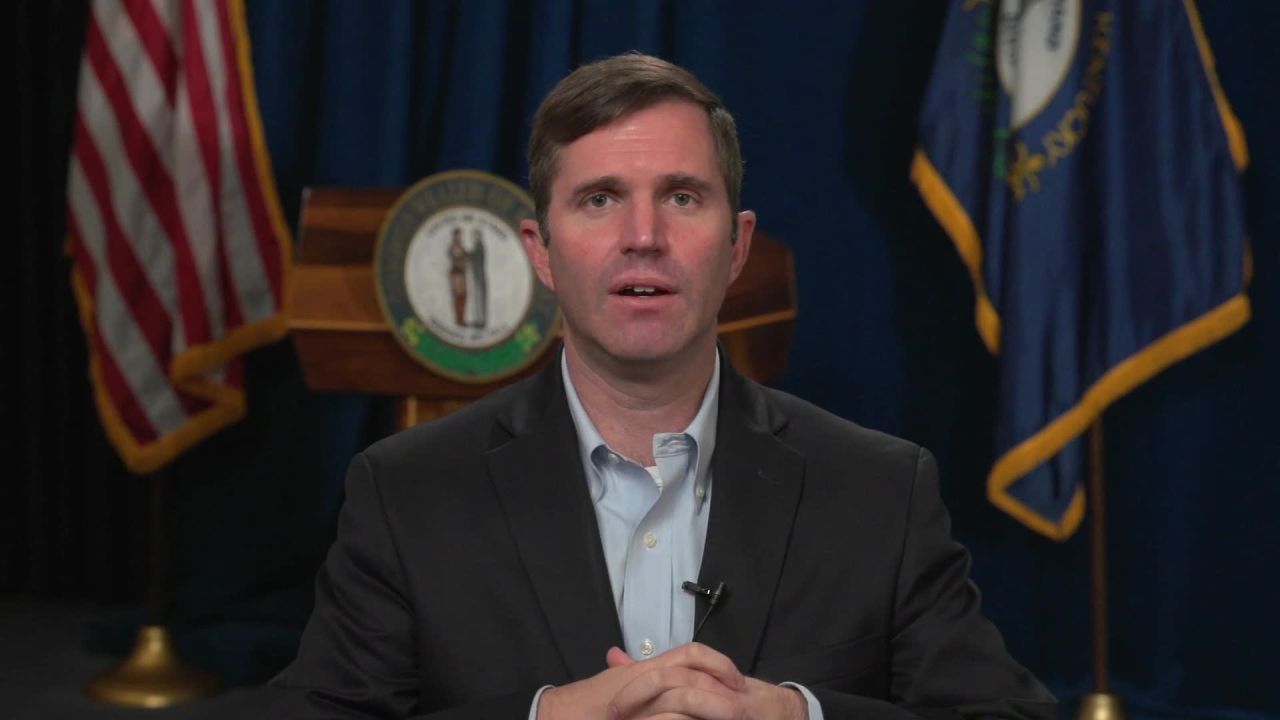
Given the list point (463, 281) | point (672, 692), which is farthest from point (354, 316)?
point (672, 692)

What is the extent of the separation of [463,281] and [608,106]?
1.56 meters

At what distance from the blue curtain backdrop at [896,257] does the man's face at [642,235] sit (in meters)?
2.81

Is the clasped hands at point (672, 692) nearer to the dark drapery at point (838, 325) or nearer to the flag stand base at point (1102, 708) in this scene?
the flag stand base at point (1102, 708)

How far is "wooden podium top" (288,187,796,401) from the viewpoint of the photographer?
10.4 ft

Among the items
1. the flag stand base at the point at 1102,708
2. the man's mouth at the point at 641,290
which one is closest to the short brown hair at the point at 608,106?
the man's mouth at the point at 641,290

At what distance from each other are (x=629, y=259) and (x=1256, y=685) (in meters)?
3.19

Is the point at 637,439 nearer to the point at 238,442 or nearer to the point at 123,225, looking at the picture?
the point at 123,225

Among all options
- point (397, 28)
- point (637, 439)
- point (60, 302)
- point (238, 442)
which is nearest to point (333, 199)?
point (397, 28)

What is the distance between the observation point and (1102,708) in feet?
12.8

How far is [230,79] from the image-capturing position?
4.21m

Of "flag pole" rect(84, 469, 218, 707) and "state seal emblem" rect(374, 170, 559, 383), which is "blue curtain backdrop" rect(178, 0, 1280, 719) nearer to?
"flag pole" rect(84, 469, 218, 707)

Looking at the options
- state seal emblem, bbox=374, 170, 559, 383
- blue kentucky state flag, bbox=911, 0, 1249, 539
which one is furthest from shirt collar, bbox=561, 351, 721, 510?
blue kentucky state flag, bbox=911, 0, 1249, 539

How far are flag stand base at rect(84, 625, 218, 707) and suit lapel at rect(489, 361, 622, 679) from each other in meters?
2.92

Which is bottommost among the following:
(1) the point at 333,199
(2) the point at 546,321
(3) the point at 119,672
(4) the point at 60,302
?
(3) the point at 119,672
